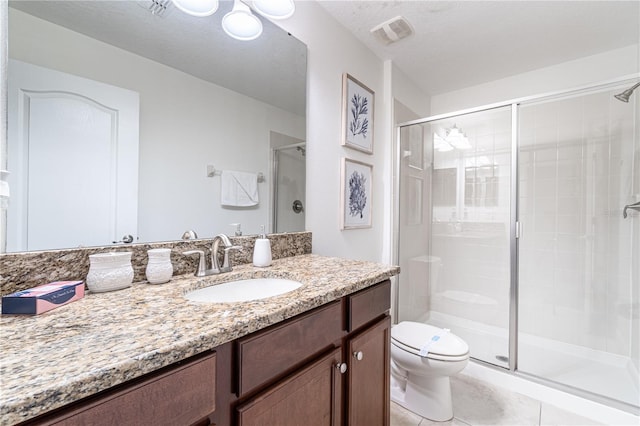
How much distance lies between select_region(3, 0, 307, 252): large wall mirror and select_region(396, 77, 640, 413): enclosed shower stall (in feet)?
4.82

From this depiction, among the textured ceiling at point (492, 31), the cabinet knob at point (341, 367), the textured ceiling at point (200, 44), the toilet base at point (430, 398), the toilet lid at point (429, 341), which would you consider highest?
the textured ceiling at point (492, 31)

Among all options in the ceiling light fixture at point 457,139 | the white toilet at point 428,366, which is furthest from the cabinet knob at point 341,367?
the ceiling light fixture at point 457,139

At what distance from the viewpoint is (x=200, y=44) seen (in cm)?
115

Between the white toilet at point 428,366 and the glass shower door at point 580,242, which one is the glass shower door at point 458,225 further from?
the white toilet at point 428,366

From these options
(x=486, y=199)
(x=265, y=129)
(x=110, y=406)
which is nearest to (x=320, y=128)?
(x=265, y=129)

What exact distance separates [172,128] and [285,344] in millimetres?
891

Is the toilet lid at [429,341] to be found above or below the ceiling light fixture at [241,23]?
below

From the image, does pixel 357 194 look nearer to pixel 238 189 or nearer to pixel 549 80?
pixel 238 189

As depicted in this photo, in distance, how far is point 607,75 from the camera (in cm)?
212

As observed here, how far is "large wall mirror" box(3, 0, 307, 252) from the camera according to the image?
0.78m

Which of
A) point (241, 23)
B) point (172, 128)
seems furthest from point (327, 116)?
point (172, 128)

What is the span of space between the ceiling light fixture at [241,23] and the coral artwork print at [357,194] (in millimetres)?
988

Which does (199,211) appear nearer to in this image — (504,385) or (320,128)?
(320,128)

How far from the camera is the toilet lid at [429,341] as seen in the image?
1.41 m
